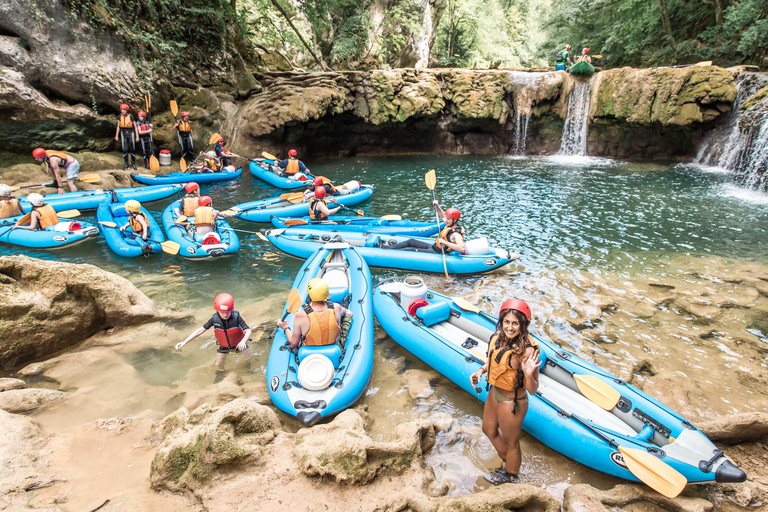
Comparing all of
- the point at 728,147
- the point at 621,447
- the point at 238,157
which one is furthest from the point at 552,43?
the point at 621,447

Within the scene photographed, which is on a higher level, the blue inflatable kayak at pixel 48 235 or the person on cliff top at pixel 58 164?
the person on cliff top at pixel 58 164

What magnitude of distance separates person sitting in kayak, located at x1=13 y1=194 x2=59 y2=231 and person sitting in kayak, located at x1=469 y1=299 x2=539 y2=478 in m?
9.41

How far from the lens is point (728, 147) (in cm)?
1306

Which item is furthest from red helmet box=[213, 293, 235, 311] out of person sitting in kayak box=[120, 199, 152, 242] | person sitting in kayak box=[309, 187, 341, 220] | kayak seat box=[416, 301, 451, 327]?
person sitting in kayak box=[309, 187, 341, 220]

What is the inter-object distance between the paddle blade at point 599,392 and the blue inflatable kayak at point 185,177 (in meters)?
12.3

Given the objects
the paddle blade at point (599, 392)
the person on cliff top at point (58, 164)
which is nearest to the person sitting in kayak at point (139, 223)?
the person on cliff top at point (58, 164)

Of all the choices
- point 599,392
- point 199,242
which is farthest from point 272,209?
point 599,392

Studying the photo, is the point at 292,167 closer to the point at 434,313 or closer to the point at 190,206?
the point at 190,206

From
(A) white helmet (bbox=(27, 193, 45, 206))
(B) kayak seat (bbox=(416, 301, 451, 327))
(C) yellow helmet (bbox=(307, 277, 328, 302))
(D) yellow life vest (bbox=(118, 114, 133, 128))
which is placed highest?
(D) yellow life vest (bbox=(118, 114, 133, 128))

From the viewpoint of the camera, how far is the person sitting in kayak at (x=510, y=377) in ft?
9.27

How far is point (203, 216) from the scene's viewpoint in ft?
25.7

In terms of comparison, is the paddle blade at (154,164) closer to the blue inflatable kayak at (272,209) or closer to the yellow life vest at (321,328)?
the blue inflatable kayak at (272,209)

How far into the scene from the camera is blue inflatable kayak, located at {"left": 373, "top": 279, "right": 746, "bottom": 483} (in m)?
3.20

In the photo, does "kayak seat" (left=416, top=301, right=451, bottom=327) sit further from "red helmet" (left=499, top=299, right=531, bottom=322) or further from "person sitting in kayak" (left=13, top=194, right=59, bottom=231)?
"person sitting in kayak" (left=13, top=194, right=59, bottom=231)
